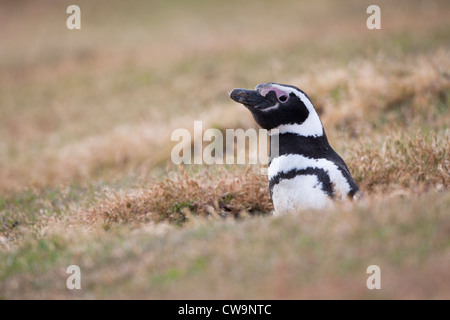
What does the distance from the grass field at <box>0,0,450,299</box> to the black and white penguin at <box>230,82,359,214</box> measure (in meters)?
0.38

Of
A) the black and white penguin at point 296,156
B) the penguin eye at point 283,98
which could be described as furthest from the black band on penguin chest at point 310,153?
the penguin eye at point 283,98

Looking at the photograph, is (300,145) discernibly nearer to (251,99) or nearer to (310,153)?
(310,153)

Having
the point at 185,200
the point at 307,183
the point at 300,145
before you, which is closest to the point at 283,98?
the point at 300,145

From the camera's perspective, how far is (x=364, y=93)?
441 inches

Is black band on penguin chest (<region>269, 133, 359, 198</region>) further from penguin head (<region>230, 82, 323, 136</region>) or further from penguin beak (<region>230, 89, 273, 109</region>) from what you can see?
penguin beak (<region>230, 89, 273, 109</region>)

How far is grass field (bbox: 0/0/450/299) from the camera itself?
168 inches

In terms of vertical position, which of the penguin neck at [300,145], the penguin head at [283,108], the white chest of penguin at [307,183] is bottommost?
the white chest of penguin at [307,183]

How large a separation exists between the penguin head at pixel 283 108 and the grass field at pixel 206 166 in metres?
0.90

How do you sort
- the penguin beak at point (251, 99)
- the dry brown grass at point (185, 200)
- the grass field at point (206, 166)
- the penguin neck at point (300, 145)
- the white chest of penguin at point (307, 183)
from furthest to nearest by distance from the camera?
the dry brown grass at point (185, 200), the penguin beak at point (251, 99), the penguin neck at point (300, 145), the white chest of penguin at point (307, 183), the grass field at point (206, 166)

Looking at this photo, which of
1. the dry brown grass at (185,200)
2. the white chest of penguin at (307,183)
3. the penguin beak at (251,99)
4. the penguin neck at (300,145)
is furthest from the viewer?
the dry brown grass at (185,200)

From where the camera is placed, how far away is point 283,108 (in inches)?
223

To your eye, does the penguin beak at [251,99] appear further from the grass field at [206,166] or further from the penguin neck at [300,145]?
the grass field at [206,166]

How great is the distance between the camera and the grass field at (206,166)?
14.0 ft

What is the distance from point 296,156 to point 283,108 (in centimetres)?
47
